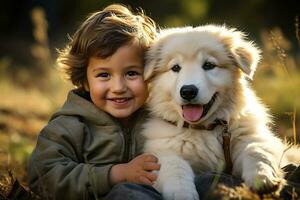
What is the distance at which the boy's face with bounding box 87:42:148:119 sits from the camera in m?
4.18

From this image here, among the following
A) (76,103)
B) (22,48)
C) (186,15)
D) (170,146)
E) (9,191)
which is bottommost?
(9,191)

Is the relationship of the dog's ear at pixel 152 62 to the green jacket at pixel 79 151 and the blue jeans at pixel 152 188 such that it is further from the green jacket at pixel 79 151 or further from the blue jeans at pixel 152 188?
the blue jeans at pixel 152 188

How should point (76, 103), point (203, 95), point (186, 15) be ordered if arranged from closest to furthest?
point (203, 95)
point (76, 103)
point (186, 15)

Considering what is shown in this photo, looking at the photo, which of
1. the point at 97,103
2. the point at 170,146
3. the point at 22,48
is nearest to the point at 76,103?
the point at 97,103

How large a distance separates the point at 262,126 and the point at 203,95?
557 mm

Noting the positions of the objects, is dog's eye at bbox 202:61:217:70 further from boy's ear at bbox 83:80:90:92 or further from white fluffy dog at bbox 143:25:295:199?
boy's ear at bbox 83:80:90:92

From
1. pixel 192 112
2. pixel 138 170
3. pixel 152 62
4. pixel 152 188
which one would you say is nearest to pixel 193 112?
pixel 192 112

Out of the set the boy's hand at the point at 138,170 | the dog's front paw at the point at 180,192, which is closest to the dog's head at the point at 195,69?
the boy's hand at the point at 138,170

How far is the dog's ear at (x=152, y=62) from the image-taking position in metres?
4.18

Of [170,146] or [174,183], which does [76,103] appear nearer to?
[170,146]

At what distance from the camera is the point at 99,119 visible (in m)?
4.11

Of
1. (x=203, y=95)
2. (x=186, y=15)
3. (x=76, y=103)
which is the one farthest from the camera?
(x=186, y=15)

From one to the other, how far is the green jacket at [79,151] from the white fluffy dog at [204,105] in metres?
0.20

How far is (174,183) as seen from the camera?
11.6 feet
